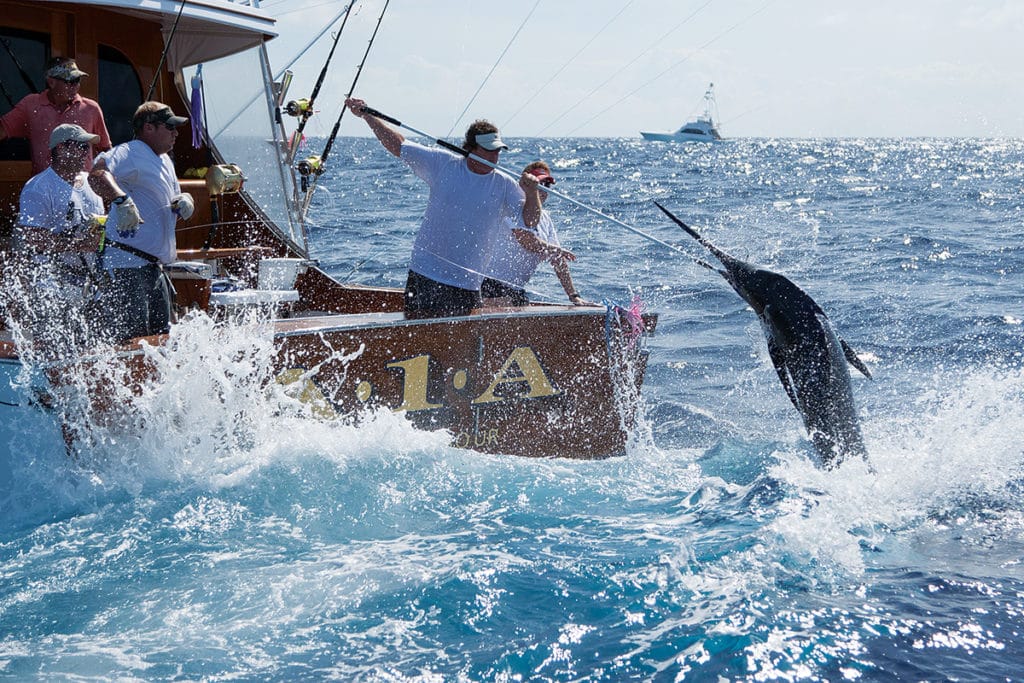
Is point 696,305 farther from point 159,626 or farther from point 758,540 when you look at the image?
point 159,626

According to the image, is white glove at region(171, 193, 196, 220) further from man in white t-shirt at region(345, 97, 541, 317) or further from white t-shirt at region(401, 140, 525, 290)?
white t-shirt at region(401, 140, 525, 290)

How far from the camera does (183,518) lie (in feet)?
15.7

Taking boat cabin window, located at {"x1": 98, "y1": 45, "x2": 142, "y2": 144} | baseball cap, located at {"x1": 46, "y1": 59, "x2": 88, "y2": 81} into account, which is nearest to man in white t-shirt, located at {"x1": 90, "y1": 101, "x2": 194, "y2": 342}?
baseball cap, located at {"x1": 46, "y1": 59, "x2": 88, "y2": 81}

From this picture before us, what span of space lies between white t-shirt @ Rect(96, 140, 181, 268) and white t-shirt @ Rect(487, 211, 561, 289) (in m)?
2.09

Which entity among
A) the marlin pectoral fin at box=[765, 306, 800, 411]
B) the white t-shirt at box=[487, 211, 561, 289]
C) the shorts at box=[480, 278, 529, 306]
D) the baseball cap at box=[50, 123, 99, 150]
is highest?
the baseball cap at box=[50, 123, 99, 150]

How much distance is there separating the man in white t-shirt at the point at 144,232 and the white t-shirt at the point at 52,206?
20 cm

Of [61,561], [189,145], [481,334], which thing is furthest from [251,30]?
[61,561]

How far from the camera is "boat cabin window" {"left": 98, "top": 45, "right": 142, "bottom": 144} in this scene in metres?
6.88

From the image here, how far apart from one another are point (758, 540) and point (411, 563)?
1570 millimetres

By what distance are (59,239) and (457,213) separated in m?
2.07

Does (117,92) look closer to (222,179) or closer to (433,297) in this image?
(222,179)

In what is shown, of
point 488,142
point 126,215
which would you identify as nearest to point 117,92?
point 126,215

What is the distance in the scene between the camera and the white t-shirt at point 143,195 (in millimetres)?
5141

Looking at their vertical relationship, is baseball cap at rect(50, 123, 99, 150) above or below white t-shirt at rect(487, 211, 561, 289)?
above
